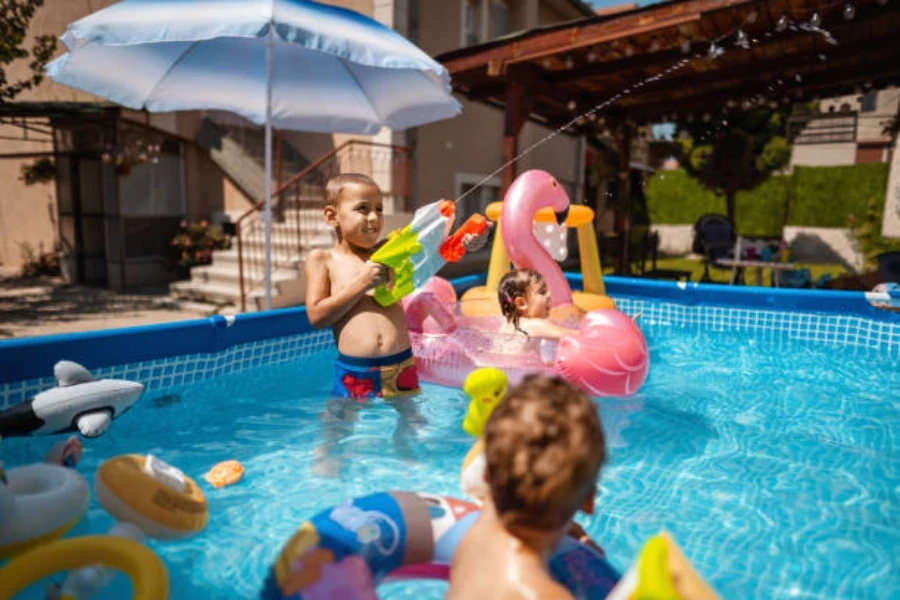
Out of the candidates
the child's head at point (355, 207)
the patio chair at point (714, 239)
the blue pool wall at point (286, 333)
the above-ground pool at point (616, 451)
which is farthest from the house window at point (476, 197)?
the child's head at point (355, 207)

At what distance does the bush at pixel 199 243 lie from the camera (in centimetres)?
1016

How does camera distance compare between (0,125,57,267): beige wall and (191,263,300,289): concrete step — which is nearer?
(191,263,300,289): concrete step

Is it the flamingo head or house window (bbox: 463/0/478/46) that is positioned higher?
house window (bbox: 463/0/478/46)

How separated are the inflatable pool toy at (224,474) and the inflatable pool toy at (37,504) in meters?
0.98

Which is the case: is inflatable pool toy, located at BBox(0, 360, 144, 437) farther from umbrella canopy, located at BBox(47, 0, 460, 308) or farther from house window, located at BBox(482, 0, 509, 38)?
house window, located at BBox(482, 0, 509, 38)

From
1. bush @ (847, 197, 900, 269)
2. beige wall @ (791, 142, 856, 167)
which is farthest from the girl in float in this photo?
beige wall @ (791, 142, 856, 167)

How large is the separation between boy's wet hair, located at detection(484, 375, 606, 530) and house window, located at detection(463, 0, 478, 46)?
1245 centimetres

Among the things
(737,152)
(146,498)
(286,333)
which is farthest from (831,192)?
(146,498)

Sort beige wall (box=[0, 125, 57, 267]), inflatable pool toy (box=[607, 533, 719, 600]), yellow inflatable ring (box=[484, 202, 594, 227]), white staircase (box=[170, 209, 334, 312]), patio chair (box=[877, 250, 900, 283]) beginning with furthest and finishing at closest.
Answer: beige wall (box=[0, 125, 57, 267]), white staircase (box=[170, 209, 334, 312]), patio chair (box=[877, 250, 900, 283]), yellow inflatable ring (box=[484, 202, 594, 227]), inflatable pool toy (box=[607, 533, 719, 600])

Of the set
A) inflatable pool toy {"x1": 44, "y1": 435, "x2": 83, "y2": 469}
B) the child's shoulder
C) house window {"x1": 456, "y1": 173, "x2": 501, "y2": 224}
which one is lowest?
inflatable pool toy {"x1": 44, "y1": 435, "x2": 83, "y2": 469}

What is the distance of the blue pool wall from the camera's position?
134 inches

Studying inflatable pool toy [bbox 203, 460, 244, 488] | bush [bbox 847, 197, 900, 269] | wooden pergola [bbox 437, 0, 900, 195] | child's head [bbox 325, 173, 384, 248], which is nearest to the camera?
inflatable pool toy [bbox 203, 460, 244, 488]

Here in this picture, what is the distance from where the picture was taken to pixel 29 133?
1177 cm

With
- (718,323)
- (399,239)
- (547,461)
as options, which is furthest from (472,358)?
(718,323)
